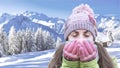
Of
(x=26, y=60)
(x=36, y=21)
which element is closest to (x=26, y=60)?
(x=26, y=60)

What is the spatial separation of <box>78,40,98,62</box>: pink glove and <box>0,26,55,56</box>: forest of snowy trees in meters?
4.16

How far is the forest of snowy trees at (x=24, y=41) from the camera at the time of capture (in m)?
5.37

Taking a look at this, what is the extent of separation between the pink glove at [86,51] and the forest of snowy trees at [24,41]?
4.16m

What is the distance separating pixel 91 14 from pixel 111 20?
349cm

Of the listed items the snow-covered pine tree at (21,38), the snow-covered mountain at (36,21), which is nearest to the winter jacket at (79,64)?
the snow-covered mountain at (36,21)

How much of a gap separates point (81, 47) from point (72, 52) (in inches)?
1.1

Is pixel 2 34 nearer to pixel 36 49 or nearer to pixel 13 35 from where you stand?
pixel 13 35

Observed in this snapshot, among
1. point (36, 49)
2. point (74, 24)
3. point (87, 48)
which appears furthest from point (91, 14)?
point (36, 49)

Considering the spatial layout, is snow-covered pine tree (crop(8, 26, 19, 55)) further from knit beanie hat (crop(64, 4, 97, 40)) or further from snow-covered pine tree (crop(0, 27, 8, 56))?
knit beanie hat (crop(64, 4, 97, 40))

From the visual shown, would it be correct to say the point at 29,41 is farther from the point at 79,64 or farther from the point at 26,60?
the point at 79,64

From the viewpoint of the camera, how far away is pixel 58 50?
47.2 inches

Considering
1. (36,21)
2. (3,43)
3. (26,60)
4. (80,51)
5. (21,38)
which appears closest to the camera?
(80,51)

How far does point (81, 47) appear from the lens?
0.99 metres

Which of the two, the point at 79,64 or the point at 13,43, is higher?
the point at 79,64
